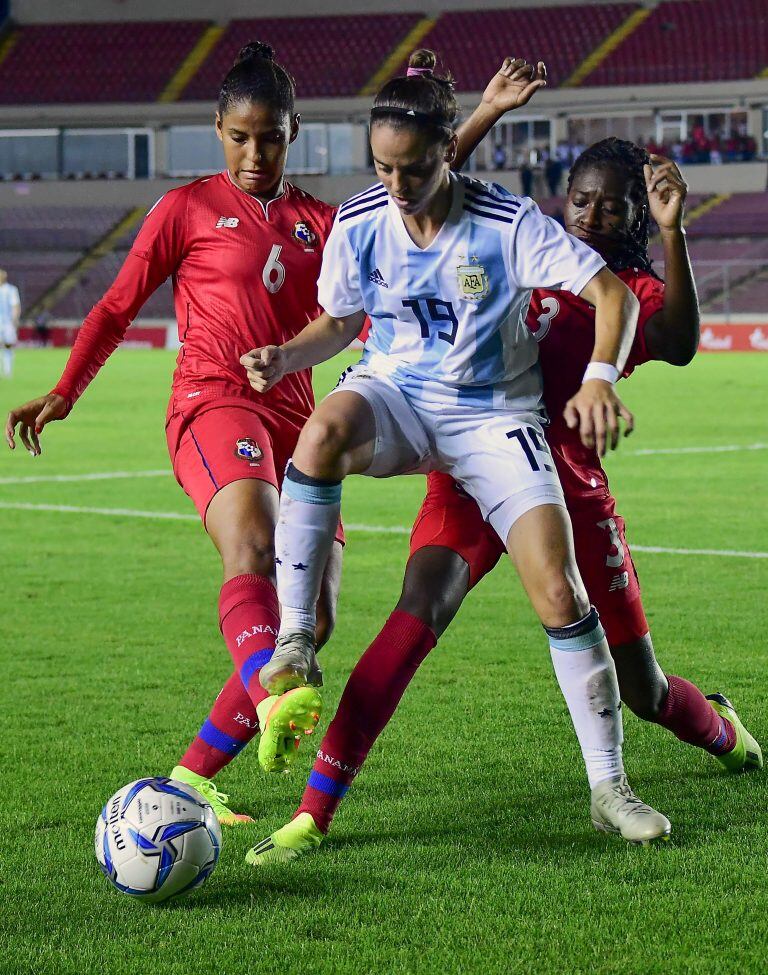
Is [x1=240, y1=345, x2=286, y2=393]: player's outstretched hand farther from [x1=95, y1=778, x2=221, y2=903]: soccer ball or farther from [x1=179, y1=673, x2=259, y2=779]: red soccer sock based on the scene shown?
[x1=95, y1=778, x2=221, y2=903]: soccer ball

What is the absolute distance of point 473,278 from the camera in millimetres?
3836

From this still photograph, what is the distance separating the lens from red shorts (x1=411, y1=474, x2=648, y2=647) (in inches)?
164

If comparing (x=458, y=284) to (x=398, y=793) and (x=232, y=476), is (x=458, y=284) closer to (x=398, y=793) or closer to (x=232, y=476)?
(x=232, y=476)

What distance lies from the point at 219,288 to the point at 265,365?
76 centimetres

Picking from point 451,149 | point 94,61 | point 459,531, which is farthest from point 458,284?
point 94,61

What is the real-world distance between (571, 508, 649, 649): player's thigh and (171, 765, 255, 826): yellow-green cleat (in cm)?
117

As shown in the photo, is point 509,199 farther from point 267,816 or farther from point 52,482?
point 52,482

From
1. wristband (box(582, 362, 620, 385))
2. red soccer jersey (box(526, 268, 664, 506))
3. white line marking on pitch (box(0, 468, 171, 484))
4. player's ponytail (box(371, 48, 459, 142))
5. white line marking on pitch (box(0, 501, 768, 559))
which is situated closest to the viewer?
wristband (box(582, 362, 620, 385))

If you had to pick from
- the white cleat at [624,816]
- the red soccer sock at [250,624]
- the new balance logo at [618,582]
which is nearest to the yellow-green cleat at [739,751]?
the new balance logo at [618,582]

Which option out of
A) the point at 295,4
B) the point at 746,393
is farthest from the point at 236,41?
the point at 746,393

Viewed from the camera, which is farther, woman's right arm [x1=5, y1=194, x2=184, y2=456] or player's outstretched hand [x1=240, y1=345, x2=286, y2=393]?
woman's right arm [x1=5, y1=194, x2=184, y2=456]

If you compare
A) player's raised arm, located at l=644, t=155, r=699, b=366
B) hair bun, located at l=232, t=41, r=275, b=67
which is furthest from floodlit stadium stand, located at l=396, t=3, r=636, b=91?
player's raised arm, located at l=644, t=155, r=699, b=366

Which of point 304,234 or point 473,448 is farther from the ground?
point 304,234

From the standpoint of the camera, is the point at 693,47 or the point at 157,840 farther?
the point at 693,47
